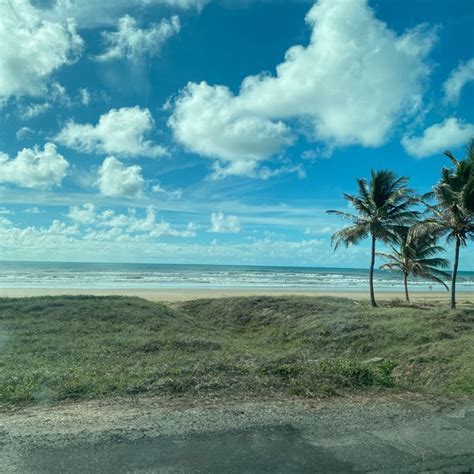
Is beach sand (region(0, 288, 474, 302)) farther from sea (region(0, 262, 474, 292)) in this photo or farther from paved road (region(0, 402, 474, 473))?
paved road (region(0, 402, 474, 473))

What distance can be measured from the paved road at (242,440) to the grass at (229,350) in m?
0.91

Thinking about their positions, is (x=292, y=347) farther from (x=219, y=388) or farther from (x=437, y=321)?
(x=219, y=388)

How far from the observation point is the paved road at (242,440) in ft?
12.9

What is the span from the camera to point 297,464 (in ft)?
13.1

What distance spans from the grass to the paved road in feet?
2.98

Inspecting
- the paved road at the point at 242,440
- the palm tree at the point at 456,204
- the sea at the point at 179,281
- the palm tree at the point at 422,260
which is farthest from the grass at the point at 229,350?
the sea at the point at 179,281

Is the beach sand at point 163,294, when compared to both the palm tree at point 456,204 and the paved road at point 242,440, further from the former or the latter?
the paved road at point 242,440

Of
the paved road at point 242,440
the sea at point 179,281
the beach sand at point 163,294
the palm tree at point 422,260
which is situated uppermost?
the palm tree at point 422,260

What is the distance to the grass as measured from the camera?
6449 millimetres

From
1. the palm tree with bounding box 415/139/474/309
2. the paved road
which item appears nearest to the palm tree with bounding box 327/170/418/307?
the palm tree with bounding box 415/139/474/309

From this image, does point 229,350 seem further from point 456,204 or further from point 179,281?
point 179,281

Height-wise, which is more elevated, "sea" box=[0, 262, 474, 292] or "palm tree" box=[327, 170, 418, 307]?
"palm tree" box=[327, 170, 418, 307]

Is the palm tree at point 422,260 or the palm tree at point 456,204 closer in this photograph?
the palm tree at point 456,204

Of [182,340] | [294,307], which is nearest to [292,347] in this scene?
[182,340]
